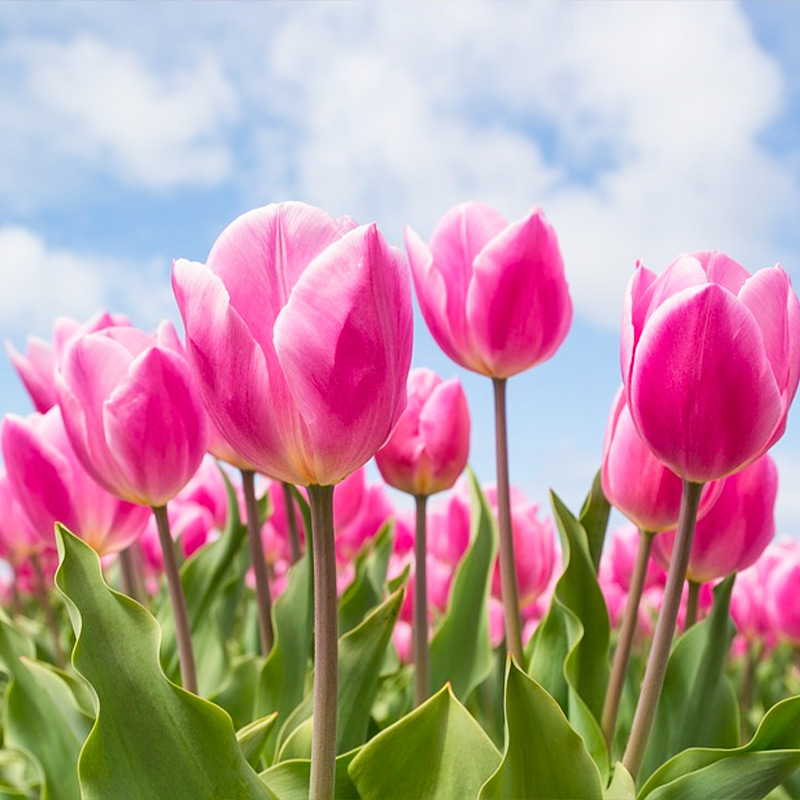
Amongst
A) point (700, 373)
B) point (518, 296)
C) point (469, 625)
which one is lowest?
point (469, 625)

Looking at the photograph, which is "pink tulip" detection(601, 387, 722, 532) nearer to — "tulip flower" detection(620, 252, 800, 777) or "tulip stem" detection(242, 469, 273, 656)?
"tulip flower" detection(620, 252, 800, 777)

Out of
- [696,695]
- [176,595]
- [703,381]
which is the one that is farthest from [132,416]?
[696,695]

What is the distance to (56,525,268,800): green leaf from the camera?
0.75 m

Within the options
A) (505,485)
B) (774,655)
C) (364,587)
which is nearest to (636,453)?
(505,485)

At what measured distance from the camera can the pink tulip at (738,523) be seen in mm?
1115

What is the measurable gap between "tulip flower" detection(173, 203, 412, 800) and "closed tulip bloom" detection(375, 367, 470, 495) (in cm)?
61

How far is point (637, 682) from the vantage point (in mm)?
1712

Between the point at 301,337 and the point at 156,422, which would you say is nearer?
the point at 301,337

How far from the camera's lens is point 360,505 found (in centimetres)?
156

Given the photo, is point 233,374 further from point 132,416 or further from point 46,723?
point 46,723

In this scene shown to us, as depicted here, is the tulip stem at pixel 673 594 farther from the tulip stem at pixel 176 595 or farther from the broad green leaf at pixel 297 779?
the tulip stem at pixel 176 595

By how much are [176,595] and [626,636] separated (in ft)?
1.44

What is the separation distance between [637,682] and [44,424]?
106cm

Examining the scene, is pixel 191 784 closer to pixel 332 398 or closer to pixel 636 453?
pixel 332 398
